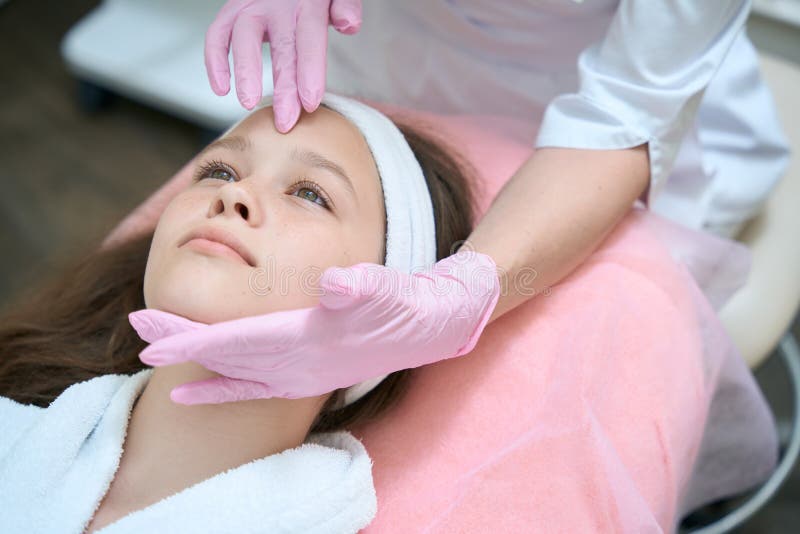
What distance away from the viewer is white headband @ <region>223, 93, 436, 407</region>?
889 mm

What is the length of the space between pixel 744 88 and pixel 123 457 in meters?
1.05

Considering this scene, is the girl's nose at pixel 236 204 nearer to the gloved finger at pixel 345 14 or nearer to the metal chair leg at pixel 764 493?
the gloved finger at pixel 345 14

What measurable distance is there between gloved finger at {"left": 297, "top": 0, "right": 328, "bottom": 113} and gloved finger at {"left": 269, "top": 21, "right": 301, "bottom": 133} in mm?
14

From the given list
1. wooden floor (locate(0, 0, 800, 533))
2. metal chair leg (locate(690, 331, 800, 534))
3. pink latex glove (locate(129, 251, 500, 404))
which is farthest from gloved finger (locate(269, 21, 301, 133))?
wooden floor (locate(0, 0, 800, 533))

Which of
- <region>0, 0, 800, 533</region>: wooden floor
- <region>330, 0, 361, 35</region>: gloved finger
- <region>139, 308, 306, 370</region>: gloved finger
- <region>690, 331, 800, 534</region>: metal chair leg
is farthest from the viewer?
<region>0, 0, 800, 533</region>: wooden floor

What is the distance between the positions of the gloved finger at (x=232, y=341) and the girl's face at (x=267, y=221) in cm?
6

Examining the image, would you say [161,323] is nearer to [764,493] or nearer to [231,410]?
[231,410]

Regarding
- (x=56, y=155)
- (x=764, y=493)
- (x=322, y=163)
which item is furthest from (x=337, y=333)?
(x=56, y=155)

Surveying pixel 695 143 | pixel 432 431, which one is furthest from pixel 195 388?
pixel 695 143

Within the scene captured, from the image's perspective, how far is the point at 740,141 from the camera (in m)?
1.21

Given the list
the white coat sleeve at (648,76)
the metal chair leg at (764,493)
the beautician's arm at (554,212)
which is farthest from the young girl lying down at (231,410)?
the metal chair leg at (764,493)

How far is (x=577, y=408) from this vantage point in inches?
36.0

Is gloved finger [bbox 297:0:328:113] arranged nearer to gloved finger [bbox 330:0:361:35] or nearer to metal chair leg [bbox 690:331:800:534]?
gloved finger [bbox 330:0:361:35]

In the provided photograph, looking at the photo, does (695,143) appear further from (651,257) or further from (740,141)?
(651,257)
